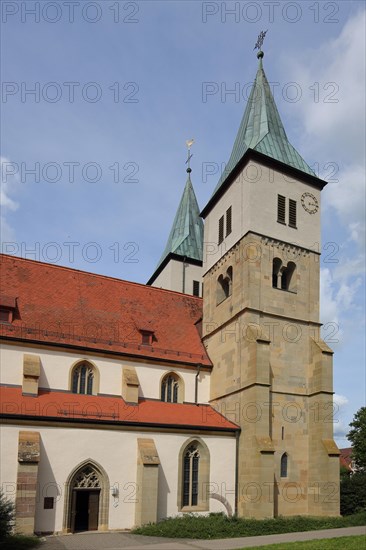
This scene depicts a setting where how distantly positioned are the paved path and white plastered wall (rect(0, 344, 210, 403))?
20.2 feet

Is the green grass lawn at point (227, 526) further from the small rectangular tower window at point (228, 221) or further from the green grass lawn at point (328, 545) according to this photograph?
the small rectangular tower window at point (228, 221)

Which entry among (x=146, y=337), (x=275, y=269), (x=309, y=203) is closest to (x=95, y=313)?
(x=146, y=337)

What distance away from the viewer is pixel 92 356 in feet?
76.3

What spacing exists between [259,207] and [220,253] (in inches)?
148

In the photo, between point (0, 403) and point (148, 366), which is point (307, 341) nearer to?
point (148, 366)

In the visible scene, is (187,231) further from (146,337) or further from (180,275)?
(146,337)

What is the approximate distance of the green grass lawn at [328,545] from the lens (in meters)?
13.0

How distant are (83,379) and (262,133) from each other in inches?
613

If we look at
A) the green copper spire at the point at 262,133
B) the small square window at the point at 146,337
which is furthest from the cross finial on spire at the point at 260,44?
the small square window at the point at 146,337

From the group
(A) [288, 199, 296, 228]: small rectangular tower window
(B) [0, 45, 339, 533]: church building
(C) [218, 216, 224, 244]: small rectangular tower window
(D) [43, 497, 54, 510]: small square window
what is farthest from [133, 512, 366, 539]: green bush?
(C) [218, 216, 224, 244]: small rectangular tower window

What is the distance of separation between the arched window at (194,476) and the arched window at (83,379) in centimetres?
490

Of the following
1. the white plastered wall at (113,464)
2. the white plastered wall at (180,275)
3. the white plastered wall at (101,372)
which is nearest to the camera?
the white plastered wall at (113,464)

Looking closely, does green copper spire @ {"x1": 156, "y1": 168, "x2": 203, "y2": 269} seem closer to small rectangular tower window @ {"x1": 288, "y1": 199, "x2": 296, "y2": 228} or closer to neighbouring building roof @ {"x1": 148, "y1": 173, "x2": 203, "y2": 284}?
neighbouring building roof @ {"x1": 148, "y1": 173, "x2": 203, "y2": 284}

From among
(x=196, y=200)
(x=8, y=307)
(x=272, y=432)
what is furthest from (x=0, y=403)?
(x=196, y=200)
